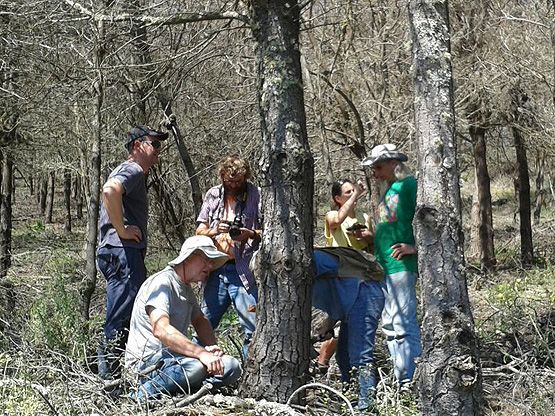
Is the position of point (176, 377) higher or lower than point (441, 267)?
lower

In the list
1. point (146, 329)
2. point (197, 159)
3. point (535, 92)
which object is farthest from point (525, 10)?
point (146, 329)

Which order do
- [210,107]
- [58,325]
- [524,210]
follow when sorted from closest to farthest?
[58,325] → [210,107] → [524,210]

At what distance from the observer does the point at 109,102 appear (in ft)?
35.1

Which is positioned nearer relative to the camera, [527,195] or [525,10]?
[525,10]

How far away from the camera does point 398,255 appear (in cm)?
543

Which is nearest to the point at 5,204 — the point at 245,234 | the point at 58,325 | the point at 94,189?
the point at 94,189

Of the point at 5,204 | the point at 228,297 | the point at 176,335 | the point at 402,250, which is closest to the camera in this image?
the point at 176,335

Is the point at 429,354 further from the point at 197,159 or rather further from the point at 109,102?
the point at 197,159

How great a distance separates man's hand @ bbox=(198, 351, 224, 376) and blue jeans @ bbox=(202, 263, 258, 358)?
0.92 m

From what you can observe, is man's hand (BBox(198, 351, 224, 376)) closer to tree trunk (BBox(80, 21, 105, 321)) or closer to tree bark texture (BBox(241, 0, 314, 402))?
tree bark texture (BBox(241, 0, 314, 402))

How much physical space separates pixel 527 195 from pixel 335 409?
1373 centimetres

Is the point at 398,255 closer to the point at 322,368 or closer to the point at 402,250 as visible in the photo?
the point at 402,250

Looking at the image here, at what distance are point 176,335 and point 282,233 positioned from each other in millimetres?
871

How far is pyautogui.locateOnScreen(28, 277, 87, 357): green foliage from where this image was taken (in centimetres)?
613
